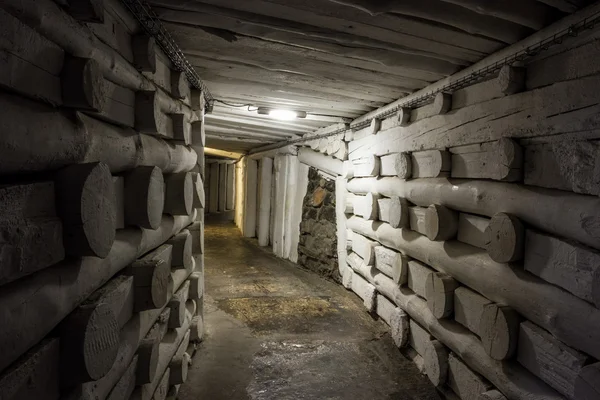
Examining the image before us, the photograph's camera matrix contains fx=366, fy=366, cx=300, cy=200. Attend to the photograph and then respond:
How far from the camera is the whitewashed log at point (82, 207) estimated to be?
Answer: 1373 millimetres

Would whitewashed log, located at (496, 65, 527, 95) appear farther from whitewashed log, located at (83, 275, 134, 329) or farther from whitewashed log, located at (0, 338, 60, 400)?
whitewashed log, located at (0, 338, 60, 400)

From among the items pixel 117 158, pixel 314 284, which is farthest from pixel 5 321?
pixel 314 284

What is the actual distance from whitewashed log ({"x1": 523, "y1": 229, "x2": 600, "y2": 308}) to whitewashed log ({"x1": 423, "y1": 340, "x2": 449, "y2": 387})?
4.12 feet

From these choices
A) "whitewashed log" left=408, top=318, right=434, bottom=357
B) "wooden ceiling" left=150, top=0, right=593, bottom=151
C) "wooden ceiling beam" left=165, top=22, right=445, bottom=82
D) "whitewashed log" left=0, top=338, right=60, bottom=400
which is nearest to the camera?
"whitewashed log" left=0, top=338, right=60, bottom=400

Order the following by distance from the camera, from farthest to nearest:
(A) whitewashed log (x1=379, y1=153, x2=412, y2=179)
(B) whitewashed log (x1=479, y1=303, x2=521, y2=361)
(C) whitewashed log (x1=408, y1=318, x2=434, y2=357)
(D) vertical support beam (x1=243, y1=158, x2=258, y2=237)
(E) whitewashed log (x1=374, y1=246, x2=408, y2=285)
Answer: (D) vertical support beam (x1=243, y1=158, x2=258, y2=237) < (E) whitewashed log (x1=374, y1=246, x2=408, y2=285) < (A) whitewashed log (x1=379, y1=153, x2=412, y2=179) < (C) whitewashed log (x1=408, y1=318, x2=434, y2=357) < (B) whitewashed log (x1=479, y1=303, x2=521, y2=361)

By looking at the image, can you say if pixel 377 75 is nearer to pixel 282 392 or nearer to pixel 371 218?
pixel 371 218

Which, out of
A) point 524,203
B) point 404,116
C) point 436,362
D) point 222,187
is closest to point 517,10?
point 524,203

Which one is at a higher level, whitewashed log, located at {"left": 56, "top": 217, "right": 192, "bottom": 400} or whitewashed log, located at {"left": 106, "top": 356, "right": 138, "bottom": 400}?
whitewashed log, located at {"left": 56, "top": 217, "right": 192, "bottom": 400}

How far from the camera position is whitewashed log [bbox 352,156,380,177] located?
4676 mm

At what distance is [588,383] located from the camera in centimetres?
182

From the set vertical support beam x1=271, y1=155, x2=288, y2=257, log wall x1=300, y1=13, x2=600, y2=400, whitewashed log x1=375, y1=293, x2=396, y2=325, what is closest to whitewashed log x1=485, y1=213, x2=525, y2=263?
log wall x1=300, y1=13, x2=600, y2=400

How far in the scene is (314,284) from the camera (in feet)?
20.7

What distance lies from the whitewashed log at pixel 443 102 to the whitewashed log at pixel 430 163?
36cm

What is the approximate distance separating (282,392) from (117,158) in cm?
242
